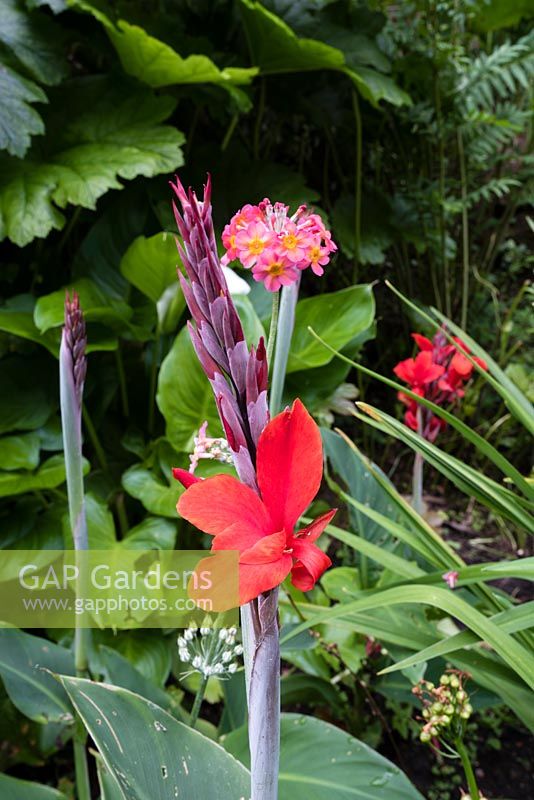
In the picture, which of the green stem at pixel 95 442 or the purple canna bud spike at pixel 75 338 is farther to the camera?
the green stem at pixel 95 442

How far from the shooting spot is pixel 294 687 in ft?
3.31

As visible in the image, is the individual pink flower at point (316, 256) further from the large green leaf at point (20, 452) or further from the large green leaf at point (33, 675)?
the large green leaf at point (20, 452)

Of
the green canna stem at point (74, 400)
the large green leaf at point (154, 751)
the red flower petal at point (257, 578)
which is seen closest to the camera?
the red flower petal at point (257, 578)

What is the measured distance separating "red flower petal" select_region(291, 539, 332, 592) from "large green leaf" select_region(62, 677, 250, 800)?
29 centimetres

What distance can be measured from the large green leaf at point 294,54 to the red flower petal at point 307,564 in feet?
4.31

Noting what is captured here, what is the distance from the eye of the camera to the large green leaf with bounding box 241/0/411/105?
142cm

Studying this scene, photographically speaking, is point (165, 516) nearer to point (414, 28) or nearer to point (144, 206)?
point (144, 206)

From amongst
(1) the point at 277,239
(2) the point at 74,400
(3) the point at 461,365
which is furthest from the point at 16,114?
(1) the point at 277,239

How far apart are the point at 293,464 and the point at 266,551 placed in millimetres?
47

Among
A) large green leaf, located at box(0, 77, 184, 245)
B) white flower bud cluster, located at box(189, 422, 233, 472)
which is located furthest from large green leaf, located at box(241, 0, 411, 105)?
white flower bud cluster, located at box(189, 422, 233, 472)

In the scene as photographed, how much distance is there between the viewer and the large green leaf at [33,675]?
2.78 ft

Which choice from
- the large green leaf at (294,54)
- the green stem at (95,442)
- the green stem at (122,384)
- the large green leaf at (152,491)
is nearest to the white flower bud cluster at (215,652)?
the large green leaf at (152,491)

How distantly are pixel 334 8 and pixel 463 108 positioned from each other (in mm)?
416

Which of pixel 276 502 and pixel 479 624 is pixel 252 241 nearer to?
pixel 276 502
